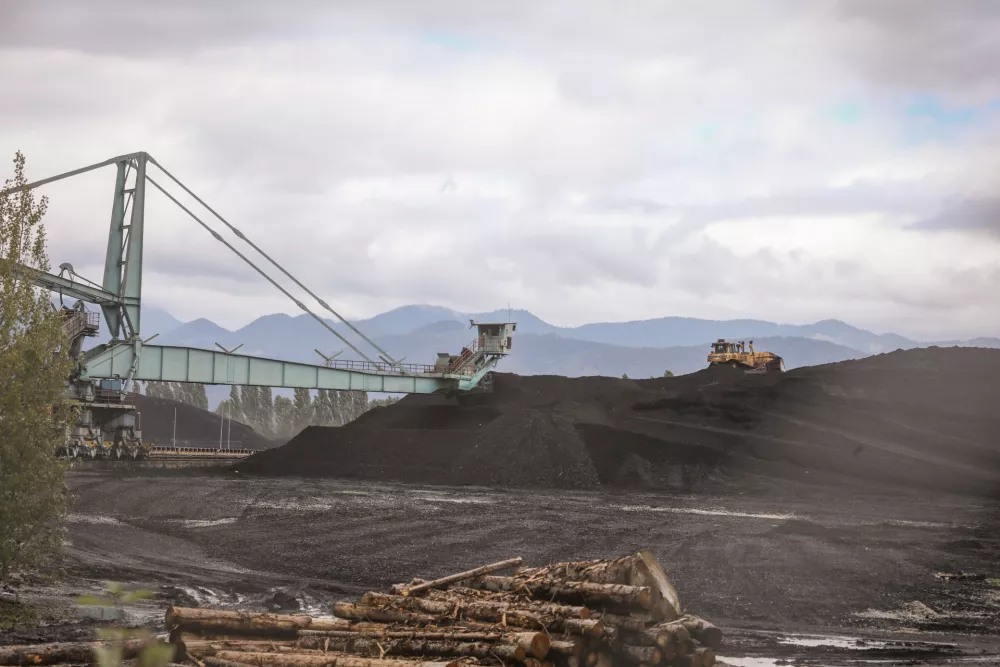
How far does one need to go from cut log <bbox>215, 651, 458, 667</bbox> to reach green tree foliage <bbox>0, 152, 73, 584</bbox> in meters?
5.88

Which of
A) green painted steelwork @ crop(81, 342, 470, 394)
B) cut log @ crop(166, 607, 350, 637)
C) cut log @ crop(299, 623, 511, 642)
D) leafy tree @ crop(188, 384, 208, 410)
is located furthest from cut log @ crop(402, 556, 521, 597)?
leafy tree @ crop(188, 384, 208, 410)

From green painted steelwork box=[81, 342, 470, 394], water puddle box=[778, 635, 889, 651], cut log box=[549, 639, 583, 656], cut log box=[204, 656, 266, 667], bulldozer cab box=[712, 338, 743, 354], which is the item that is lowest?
water puddle box=[778, 635, 889, 651]

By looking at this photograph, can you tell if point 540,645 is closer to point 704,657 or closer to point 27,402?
point 704,657

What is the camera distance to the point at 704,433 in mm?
44906

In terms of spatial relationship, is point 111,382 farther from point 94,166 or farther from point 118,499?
point 118,499

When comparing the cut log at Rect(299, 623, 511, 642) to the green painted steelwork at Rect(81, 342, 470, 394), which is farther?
the green painted steelwork at Rect(81, 342, 470, 394)

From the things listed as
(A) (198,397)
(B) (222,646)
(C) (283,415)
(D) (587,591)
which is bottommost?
(B) (222,646)

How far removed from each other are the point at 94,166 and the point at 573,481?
31.3m

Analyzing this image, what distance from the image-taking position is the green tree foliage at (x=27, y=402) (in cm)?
1458

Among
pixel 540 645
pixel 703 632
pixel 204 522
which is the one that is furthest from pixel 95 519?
pixel 703 632

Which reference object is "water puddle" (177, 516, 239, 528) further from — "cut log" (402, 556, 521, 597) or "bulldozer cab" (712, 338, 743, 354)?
"bulldozer cab" (712, 338, 743, 354)

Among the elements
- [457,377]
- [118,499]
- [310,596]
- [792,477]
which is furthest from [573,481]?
[310,596]

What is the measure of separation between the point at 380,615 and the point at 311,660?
2076 mm

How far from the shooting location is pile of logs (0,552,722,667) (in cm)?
1037
